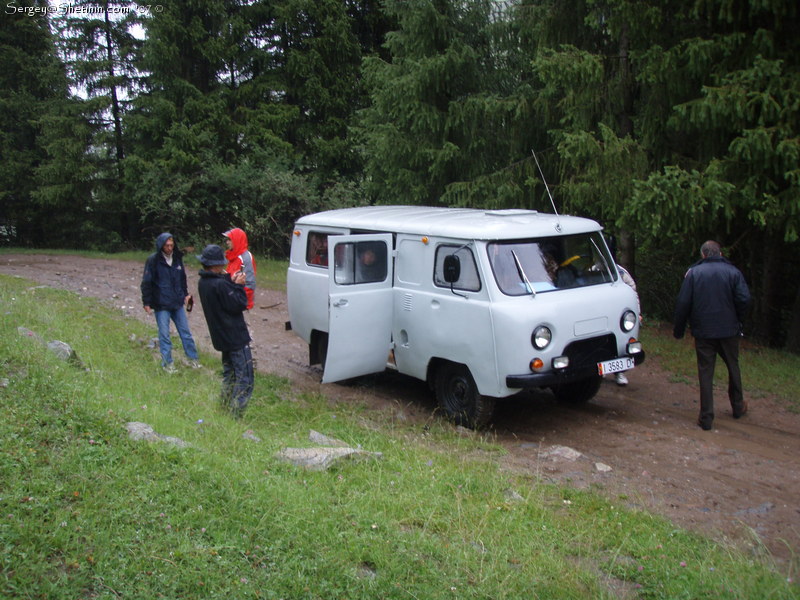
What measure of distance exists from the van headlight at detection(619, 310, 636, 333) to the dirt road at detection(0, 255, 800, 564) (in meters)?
1.14

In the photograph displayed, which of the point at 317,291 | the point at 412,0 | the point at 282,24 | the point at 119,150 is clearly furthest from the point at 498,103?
the point at 119,150

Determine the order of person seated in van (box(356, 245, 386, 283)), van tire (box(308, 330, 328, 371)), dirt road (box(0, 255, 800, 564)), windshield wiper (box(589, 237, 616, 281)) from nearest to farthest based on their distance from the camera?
dirt road (box(0, 255, 800, 564))
windshield wiper (box(589, 237, 616, 281))
person seated in van (box(356, 245, 386, 283))
van tire (box(308, 330, 328, 371))

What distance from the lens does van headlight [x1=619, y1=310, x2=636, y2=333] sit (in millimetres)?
8078

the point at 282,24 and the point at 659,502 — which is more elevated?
the point at 282,24

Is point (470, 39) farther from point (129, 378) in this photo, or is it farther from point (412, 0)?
point (129, 378)

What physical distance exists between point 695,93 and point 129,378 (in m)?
9.36

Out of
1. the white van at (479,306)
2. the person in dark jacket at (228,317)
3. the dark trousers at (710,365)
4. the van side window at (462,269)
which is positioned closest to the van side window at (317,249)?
the white van at (479,306)

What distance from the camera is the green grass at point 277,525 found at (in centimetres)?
391

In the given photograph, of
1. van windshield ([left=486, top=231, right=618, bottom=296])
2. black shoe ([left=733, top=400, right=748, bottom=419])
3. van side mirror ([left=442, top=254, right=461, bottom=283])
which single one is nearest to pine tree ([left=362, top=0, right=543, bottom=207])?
van windshield ([left=486, top=231, right=618, bottom=296])

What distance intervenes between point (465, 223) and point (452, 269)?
0.61 m

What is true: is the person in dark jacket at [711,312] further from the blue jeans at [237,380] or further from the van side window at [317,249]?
the blue jeans at [237,380]

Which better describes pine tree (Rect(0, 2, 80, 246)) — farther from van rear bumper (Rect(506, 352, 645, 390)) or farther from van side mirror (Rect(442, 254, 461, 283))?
van rear bumper (Rect(506, 352, 645, 390))

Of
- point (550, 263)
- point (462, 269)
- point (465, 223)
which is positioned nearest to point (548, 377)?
point (550, 263)

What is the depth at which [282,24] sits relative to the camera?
2592cm
